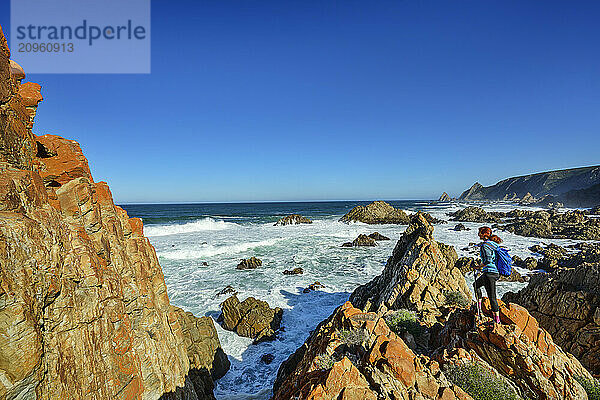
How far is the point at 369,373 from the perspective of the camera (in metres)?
5.21

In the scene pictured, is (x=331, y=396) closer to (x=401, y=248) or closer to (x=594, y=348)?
(x=594, y=348)

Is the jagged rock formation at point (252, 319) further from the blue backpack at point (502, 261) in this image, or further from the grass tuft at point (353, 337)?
the blue backpack at point (502, 261)

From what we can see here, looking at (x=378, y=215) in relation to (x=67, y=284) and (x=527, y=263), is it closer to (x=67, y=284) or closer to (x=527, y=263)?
(x=527, y=263)

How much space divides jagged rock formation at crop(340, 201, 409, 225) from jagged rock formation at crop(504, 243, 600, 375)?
5341cm

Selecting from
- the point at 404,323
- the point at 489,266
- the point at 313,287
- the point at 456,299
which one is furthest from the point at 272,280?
the point at 489,266

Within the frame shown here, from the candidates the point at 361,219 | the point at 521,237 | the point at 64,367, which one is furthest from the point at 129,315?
the point at 361,219

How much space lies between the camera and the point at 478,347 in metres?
6.55

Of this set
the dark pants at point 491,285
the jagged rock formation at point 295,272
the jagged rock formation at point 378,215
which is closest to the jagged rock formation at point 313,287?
the jagged rock formation at point 295,272

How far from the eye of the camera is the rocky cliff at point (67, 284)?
4.17m

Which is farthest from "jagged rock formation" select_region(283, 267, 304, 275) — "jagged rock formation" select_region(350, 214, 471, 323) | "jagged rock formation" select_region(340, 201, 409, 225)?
"jagged rock formation" select_region(340, 201, 409, 225)

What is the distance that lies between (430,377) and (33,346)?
23.2ft

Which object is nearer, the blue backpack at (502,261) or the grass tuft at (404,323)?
the blue backpack at (502,261)

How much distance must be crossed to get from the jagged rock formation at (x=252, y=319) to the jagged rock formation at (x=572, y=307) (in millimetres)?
12444

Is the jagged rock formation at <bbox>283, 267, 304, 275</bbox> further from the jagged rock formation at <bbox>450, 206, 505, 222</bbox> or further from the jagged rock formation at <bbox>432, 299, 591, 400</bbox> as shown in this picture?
the jagged rock formation at <bbox>450, 206, 505, 222</bbox>
